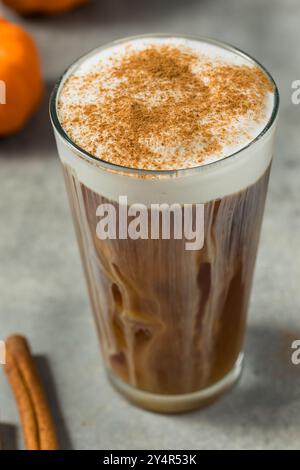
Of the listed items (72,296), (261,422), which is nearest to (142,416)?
(261,422)

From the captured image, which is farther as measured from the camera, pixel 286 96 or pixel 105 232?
pixel 286 96

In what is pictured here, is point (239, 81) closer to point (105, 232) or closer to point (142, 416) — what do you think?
point (105, 232)

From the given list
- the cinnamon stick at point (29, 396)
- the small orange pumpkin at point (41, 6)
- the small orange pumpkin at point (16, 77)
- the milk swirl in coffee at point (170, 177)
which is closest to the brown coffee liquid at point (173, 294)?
the milk swirl in coffee at point (170, 177)

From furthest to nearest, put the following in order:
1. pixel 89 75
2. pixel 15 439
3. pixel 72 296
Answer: pixel 72 296 → pixel 15 439 → pixel 89 75

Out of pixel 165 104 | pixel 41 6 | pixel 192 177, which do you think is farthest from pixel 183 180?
pixel 41 6

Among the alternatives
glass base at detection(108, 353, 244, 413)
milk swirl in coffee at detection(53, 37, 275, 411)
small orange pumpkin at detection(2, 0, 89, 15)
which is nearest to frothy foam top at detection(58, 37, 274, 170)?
milk swirl in coffee at detection(53, 37, 275, 411)

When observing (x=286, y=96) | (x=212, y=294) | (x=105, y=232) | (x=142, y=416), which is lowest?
(x=142, y=416)
